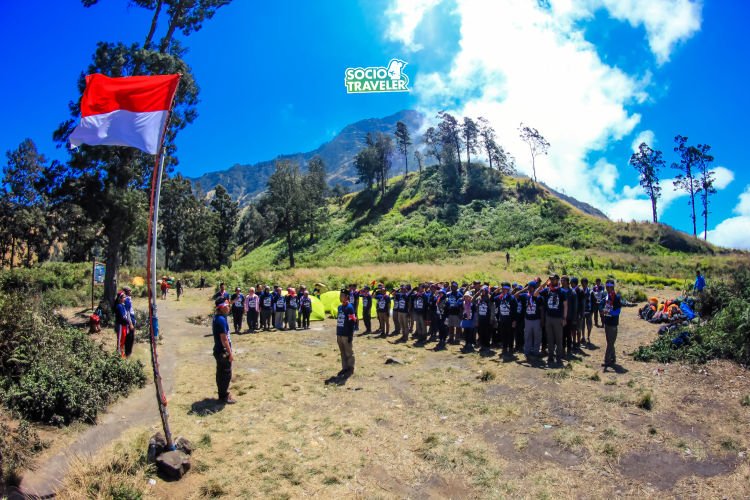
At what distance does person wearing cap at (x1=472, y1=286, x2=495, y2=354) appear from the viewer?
14266mm

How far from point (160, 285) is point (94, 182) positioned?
18.2m

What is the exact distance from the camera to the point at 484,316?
1436 cm

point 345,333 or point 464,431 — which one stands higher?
point 345,333

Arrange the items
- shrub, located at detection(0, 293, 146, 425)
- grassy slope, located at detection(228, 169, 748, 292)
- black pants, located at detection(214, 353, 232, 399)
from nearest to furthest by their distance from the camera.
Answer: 1. shrub, located at detection(0, 293, 146, 425)
2. black pants, located at detection(214, 353, 232, 399)
3. grassy slope, located at detection(228, 169, 748, 292)

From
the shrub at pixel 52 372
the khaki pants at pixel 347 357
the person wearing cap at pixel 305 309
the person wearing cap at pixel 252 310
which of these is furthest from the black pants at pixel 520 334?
the person wearing cap at pixel 252 310

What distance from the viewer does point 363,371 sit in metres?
12.1

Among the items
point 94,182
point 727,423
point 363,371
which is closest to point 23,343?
point 363,371

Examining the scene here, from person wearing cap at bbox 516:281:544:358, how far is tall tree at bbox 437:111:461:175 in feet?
270

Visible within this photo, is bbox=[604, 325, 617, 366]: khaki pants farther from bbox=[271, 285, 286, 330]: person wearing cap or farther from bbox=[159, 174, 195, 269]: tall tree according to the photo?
bbox=[159, 174, 195, 269]: tall tree

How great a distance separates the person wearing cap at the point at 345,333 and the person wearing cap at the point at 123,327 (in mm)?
5879

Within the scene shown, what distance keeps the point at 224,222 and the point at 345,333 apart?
5642cm

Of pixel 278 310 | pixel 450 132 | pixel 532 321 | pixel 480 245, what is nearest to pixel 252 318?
pixel 278 310

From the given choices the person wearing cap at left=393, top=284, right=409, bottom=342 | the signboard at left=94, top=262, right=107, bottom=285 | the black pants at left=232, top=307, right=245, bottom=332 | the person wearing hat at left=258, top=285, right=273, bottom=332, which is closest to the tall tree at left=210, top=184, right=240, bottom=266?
the signboard at left=94, top=262, right=107, bottom=285

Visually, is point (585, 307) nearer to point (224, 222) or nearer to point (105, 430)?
point (105, 430)
